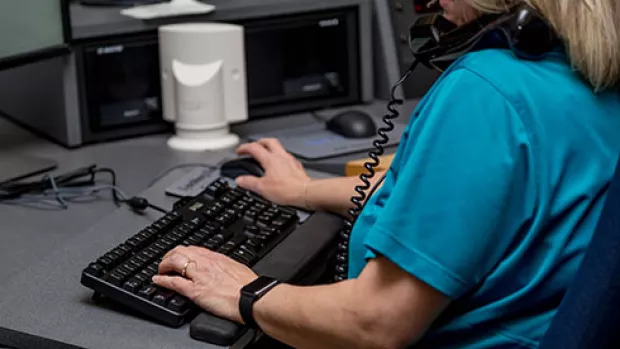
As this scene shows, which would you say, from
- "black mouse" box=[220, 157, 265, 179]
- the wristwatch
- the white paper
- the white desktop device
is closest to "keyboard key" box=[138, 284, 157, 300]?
the wristwatch

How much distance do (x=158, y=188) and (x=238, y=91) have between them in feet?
1.20

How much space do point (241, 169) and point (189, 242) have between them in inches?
13.6

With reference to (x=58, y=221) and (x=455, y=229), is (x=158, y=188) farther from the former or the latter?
(x=455, y=229)

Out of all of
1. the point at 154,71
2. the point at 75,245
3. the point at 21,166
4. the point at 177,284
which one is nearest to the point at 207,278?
the point at 177,284

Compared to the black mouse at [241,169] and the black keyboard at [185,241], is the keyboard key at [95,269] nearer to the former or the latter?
the black keyboard at [185,241]

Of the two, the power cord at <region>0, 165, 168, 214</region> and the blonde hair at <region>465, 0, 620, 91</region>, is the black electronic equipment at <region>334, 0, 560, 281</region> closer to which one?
the blonde hair at <region>465, 0, 620, 91</region>

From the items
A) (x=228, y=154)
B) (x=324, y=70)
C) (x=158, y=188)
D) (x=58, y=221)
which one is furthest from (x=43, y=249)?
(x=324, y=70)

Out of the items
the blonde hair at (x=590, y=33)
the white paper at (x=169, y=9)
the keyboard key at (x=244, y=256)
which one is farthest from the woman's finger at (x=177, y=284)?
the white paper at (x=169, y=9)

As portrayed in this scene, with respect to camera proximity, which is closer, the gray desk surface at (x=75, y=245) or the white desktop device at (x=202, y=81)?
the gray desk surface at (x=75, y=245)

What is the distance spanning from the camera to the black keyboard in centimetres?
108

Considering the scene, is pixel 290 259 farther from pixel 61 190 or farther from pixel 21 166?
pixel 21 166

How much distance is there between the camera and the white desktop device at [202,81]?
5.68 ft

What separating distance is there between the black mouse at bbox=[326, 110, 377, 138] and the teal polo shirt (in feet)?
2.35

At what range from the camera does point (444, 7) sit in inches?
44.3
